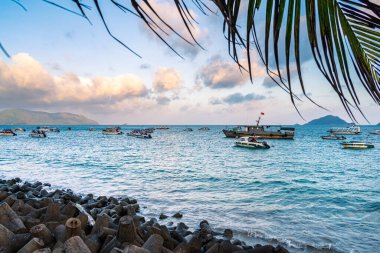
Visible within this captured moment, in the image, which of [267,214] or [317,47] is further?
[267,214]

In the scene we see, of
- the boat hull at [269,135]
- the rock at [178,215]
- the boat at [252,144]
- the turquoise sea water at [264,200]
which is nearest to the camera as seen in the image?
the turquoise sea water at [264,200]

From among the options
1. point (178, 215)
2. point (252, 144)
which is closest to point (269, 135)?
point (252, 144)

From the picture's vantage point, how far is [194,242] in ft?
17.1

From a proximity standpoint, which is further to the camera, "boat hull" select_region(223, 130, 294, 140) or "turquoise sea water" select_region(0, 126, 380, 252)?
"boat hull" select_region(223, 130, 294, 140)

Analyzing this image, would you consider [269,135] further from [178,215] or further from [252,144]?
[178,215]

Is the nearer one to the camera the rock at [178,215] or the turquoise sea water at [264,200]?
the turquoise sea water at [264,200]

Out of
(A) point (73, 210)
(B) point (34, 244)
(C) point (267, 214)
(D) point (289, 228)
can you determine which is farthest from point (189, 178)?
(B) point (34, 244)

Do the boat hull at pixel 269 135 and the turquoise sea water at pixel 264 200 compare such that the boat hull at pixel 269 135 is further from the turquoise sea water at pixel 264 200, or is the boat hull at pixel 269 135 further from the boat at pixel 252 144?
the turquoise sea water at pixel 264 200

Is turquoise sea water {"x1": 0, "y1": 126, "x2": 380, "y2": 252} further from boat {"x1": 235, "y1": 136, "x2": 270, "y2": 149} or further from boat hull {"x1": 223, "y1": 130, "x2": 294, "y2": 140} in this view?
boat hull {"x1": 223, "y1": 130, "x2": 294, "y2": 140}

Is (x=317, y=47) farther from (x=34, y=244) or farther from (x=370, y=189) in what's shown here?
(x=370, y=189)

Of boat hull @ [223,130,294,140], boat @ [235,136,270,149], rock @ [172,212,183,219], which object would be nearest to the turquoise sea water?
rock @ [172,212,183,219]

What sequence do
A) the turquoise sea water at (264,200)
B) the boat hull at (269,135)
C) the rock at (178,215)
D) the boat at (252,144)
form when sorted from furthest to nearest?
1. the boat hull at (269,135)
2. the boat at (252,144)
3. the rock at (178,215)
4. the turquoise sea water at (264,200)

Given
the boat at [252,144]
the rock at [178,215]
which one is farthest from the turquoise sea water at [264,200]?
the boat at [252,144]

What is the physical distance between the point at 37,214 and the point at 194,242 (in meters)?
3.08
